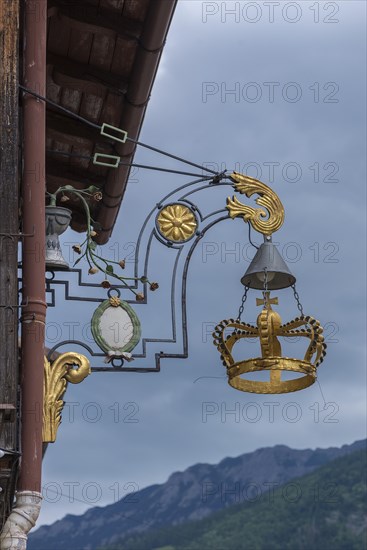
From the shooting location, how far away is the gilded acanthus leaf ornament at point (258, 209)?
988 cm

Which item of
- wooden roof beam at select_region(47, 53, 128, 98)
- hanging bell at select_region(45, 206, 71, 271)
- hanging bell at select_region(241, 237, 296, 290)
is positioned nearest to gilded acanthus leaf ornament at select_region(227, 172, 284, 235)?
hanging bell at select_region(241, 237, 296, 290)

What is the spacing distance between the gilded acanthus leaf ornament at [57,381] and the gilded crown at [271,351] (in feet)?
4.62

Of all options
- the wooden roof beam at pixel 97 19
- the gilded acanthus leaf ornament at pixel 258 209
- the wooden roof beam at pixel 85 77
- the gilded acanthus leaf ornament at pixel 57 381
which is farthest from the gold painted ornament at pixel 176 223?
the wooden roof beam at pixel 85 77

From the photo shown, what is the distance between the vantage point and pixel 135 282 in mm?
9625

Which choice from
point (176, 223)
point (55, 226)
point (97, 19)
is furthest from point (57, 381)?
point (97, 19)

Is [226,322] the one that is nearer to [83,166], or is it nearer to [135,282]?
[135,282]

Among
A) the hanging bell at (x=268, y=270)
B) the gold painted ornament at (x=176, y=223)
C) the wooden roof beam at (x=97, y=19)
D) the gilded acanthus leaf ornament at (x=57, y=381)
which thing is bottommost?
the gilded acanthus leaf ornament at (x=57, y=381)

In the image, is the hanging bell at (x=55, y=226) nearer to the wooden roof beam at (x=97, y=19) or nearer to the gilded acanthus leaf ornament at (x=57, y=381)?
the gilded acanthus leaf ornament at (x=57, y=381)

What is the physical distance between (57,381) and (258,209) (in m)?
2.23

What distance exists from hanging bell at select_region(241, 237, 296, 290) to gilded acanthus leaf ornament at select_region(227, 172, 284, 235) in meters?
0.13

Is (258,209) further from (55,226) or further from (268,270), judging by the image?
(55,226)

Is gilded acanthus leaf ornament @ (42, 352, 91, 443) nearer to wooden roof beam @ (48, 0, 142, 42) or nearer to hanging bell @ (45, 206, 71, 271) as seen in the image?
hanging bell @ (45, 206, 71, 271)

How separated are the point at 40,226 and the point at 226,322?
1.86 meters

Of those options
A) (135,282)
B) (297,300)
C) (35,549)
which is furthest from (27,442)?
(35,549)
